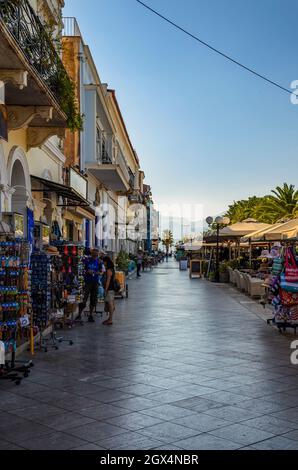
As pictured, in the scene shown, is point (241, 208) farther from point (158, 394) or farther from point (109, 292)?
point (158, 394)

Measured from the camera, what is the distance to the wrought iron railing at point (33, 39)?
32.4 feet

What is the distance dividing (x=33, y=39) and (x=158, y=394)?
7860 mm

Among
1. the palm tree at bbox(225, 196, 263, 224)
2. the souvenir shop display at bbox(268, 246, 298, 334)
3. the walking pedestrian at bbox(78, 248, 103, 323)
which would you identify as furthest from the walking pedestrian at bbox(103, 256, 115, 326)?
the palm tree at bbox(225, 196, 263, 224)

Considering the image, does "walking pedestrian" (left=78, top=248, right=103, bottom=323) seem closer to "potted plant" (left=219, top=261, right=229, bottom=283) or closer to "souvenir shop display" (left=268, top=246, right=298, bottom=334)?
"souvenir shop display" (left=268, top=246, right=298, bottom=334)

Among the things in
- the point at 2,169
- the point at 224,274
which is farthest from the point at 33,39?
the point at 224,274

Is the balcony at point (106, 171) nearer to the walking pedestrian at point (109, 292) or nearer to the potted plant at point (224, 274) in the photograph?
the potted plant at point (224, 274)

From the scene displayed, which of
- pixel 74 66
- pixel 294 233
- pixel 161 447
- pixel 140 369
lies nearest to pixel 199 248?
pixel 74 66

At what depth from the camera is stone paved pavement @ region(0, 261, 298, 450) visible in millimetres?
5309

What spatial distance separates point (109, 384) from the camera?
7.46 m

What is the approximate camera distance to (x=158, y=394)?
6.96m

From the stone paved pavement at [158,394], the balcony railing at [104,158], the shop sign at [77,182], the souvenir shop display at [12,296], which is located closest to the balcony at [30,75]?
the souvenir shop display at [12,296]

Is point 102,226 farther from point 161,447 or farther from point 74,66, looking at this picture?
point 161,447

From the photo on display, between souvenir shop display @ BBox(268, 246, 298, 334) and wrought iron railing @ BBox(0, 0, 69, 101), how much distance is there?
6.17 m

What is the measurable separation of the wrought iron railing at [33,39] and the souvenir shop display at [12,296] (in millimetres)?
3334
